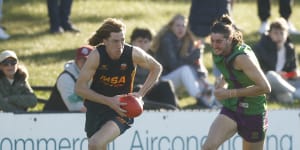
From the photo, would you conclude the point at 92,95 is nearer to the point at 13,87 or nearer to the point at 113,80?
the point at 113,80

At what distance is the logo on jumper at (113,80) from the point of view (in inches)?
396

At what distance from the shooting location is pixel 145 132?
11.8 metres

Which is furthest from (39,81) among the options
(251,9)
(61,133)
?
(251,9)

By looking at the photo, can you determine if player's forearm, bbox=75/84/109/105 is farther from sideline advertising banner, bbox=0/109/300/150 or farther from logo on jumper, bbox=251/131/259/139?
sideline advertising banner, bbox=0/109/300/150

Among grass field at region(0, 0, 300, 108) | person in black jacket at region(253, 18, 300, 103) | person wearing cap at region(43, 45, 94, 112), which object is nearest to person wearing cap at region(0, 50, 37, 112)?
person wearing cap at region(43, 45, 94, 112)

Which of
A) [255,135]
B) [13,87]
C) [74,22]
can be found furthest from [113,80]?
[74,22]

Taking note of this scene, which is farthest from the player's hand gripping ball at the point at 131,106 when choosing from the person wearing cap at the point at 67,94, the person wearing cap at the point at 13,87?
the person wearing cap at the point at 13,87

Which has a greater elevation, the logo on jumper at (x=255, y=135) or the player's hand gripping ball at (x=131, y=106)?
the player's hand gripping ball at (x=131, y=106)

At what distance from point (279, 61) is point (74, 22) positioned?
4.10 m

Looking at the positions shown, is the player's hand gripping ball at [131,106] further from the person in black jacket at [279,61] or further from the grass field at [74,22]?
the person in black jacket at [279,61]

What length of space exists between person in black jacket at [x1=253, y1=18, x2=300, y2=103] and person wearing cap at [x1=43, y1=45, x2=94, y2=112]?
2829mm

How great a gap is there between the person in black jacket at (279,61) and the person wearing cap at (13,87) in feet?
10.9

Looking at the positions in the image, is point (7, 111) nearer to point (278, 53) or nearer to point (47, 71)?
point (47, 71)

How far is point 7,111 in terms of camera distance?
12.0 meters
